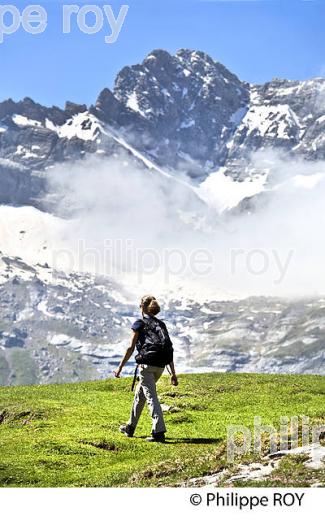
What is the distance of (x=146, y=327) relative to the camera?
2866 centimetres

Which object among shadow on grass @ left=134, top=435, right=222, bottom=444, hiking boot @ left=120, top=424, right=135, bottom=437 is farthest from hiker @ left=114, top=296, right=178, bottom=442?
hiking boot @ left=120, top=424, right=135, bottom=437

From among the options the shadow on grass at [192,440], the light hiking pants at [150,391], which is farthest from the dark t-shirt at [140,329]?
the shadow on grass at [192,440]

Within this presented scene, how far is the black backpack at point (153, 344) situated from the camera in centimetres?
2856

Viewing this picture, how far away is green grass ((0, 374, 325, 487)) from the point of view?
2439 centimetres

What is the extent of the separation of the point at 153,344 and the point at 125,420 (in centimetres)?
829

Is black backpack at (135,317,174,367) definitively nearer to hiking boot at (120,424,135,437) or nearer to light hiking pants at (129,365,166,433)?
light hiking pants at (129,365,166,433)

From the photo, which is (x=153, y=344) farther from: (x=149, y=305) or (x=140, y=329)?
(x=149, y=305)

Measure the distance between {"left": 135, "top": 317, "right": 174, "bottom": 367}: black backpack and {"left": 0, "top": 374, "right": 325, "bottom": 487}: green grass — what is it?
3.21m

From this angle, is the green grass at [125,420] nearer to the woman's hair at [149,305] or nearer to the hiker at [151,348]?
the hiker at [151,348]

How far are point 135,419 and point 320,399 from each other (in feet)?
45.8
